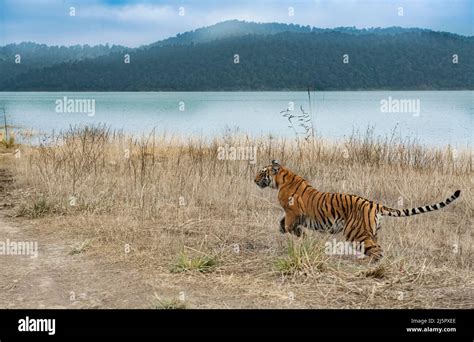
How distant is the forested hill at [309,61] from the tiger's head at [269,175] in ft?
103

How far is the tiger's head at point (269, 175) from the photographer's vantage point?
21.1ft

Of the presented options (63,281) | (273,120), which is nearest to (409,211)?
(63,281)

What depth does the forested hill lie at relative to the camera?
39344 mm

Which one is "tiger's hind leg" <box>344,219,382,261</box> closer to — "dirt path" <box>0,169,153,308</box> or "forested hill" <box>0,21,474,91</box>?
"dirt path" <box>0,169,153,308</box>

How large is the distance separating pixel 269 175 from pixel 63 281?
7.81 ft

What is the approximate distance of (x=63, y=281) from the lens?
5480 millimetres

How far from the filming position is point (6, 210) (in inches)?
339

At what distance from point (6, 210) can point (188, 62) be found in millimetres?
34574

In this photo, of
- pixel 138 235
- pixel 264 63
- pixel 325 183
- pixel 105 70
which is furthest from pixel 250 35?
pixel 138 235

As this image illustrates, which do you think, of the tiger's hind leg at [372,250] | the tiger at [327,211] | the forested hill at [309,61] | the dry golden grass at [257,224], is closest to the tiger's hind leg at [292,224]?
the tiger at [327,211]

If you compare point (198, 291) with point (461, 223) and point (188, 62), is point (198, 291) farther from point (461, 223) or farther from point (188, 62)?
point (188, 62)

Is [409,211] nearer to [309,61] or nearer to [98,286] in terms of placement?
[98,286]

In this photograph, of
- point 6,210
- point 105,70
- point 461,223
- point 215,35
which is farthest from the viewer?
point 105,70

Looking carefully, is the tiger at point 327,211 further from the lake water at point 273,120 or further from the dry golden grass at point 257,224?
the lake water at point 273,120
